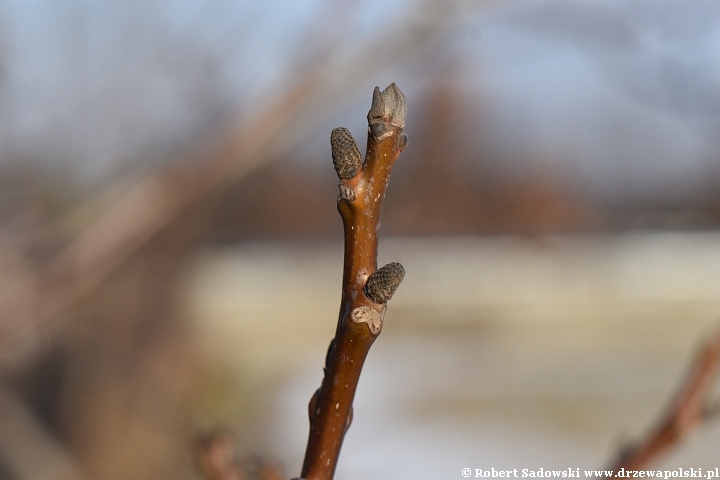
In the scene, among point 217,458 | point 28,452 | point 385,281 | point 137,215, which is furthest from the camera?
point 28,452

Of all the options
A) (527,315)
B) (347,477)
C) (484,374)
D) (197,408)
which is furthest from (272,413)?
(527,315)

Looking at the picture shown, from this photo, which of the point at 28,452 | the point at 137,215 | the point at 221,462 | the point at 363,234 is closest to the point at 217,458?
the point at 221,462

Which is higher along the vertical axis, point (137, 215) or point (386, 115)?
point (137, 215)

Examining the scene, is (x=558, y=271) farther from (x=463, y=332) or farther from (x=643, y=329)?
(x=463, y=332)

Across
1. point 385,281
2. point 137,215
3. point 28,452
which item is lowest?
point 385,281

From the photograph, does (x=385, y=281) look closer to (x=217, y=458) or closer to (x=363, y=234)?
(x=363, y=234)

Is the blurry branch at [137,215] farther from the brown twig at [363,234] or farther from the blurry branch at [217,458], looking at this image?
the brown twig at [363,234]

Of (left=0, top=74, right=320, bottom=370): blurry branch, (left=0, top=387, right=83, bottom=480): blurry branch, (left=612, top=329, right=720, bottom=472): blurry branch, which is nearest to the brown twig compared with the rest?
(left=612, top=329, right=720, bottom=472): blurry branch

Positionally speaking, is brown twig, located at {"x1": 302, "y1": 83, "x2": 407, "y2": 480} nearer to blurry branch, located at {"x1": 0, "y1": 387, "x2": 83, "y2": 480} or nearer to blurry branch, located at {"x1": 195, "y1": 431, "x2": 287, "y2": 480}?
blurry branch, located at {"x1": 195, "y1": 431, "x2": 287, "y2": 480}
